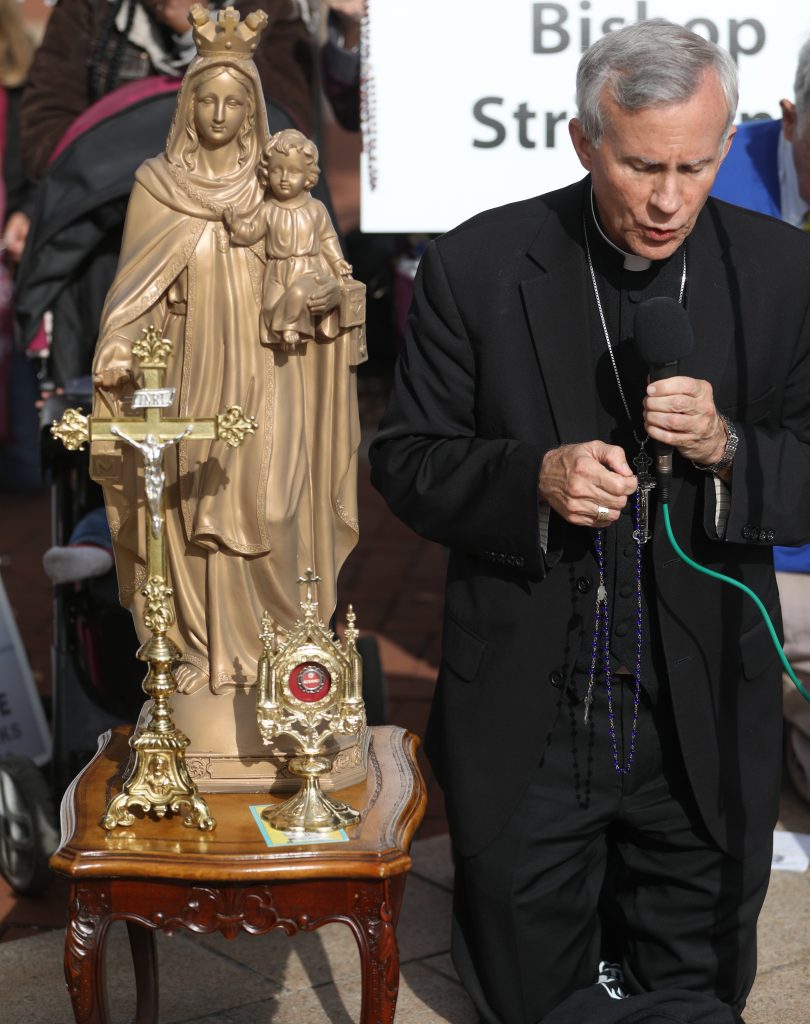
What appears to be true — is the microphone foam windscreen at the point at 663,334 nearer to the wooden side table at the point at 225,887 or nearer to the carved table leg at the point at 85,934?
the wooden side table at the point at 225,887

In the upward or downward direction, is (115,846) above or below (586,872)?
above

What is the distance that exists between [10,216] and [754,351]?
410 centimetres

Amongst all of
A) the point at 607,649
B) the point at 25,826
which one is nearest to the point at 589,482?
the point at 607,649

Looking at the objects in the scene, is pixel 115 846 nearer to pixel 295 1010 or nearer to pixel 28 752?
pixel 295 1010

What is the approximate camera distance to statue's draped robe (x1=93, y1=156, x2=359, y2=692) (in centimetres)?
298

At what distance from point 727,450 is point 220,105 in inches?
42.8

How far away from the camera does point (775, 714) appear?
3.22 meters

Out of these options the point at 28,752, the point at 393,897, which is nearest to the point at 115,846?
the point at 393,897

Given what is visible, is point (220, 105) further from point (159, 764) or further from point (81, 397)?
point (81, 397)

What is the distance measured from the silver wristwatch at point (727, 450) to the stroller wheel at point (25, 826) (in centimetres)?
195

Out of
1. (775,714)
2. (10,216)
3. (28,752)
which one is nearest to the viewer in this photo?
(775,714)

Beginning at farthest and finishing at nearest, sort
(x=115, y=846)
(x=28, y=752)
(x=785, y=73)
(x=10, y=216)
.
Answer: (x=10, y=216)
(x=28, y=752)
(x=785, y=73)
(x=115, y=846)

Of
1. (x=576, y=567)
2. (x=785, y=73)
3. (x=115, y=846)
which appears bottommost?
(x=115, y=846)

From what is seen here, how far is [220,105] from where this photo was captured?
295 centimetres
